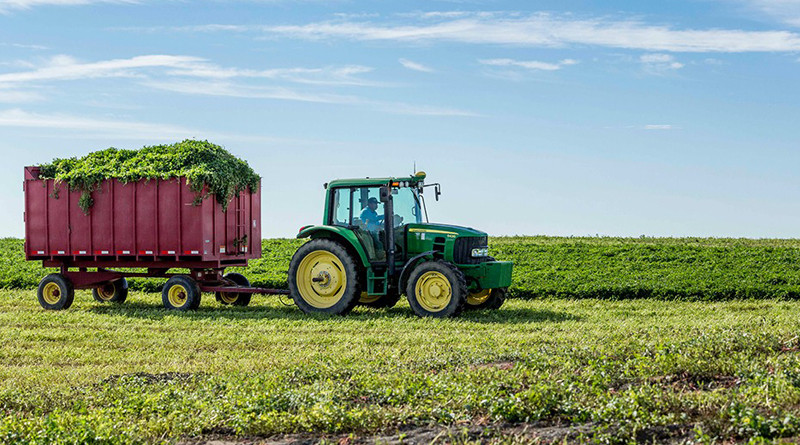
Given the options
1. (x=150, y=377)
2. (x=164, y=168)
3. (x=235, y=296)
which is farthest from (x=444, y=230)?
(x=150, y=377)

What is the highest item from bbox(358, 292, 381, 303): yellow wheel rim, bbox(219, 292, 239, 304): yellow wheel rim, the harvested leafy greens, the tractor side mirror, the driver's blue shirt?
the harvested leafy greens

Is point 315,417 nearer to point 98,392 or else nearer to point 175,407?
point 175,407

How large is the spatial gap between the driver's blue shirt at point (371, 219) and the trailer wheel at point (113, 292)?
656cm

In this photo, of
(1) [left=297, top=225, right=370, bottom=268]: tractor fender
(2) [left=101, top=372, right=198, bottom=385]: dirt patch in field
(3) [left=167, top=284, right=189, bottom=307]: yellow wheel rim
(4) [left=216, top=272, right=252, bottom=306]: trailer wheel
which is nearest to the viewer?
(2) [left=101, top=372, right=198, bottom=385]: dirt patch in field

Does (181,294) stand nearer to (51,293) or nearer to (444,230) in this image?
(51,293)

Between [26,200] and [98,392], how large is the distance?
11591 millimetres

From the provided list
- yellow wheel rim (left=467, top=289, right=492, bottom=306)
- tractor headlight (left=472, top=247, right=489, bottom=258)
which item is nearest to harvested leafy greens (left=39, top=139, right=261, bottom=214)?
tractor headlight (left=472, top=247, right=489, bottom=258)

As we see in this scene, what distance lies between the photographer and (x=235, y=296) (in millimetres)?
18266

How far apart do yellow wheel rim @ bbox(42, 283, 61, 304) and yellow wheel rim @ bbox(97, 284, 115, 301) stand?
105cm

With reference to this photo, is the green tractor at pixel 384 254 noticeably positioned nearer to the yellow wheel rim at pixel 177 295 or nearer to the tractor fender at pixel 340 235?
the tractor fender at pixel 340 235

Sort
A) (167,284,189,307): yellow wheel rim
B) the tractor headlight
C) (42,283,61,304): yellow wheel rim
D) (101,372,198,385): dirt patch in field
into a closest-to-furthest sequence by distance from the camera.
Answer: (101,372,198,385): dirt patch in field → the tractor headlight → (167,284,189,307): yellow wheel rim → (42,283,61,304): yellow wheel rim

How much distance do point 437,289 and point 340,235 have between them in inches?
82.5

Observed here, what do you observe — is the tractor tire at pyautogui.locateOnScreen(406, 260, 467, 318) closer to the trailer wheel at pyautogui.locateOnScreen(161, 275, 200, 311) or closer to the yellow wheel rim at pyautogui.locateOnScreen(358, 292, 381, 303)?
the yellow wheel rim at pyautogui.locateOnScreen(358, 292, 381, 303)

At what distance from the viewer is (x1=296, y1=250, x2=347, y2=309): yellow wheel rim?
1547cm
